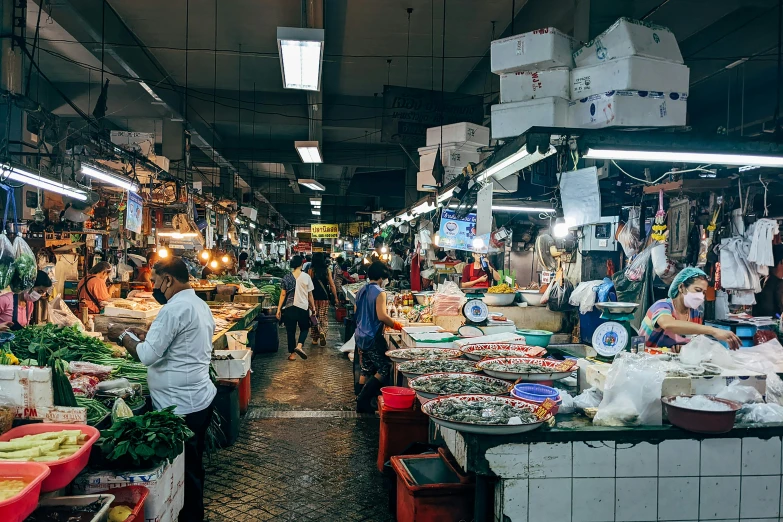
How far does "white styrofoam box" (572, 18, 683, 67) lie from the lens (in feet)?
13.4

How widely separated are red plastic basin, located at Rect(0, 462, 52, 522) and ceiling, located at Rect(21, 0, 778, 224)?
609 cm

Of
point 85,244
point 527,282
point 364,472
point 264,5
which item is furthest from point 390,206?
point 364,472

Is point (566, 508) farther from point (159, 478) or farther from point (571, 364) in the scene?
point (159, 478)

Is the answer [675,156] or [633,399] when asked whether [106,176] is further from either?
[633,399]

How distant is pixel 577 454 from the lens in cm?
311

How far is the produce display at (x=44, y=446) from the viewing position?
2824mm

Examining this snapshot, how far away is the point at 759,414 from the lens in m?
3.24

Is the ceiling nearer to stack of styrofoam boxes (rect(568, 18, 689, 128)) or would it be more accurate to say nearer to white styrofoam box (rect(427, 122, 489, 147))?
white styrofoam box (rect(427, 122, 489, 147))

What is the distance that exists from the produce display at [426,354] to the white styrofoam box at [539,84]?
2497mm

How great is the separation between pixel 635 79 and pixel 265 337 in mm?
9500

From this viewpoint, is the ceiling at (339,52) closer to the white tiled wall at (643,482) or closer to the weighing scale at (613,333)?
the weighing scale at (613,333)

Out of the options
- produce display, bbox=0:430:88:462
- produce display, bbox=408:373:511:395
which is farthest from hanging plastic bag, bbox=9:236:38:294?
produce display, bbox=408:373:511:395

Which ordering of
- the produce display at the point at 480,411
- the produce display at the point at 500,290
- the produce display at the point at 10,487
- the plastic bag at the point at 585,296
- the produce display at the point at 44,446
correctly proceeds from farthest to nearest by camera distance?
the produce display at the point at 500,290, the plastic bag at the point at 585,296, the produce display at the point at 480,411, the produce display at the point at 44,446, the produce display at the point at 10,487

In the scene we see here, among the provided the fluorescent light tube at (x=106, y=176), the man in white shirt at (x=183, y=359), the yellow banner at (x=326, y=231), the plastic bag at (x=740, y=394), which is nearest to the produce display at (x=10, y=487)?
the man in white shirt at (x=183, y=359)
